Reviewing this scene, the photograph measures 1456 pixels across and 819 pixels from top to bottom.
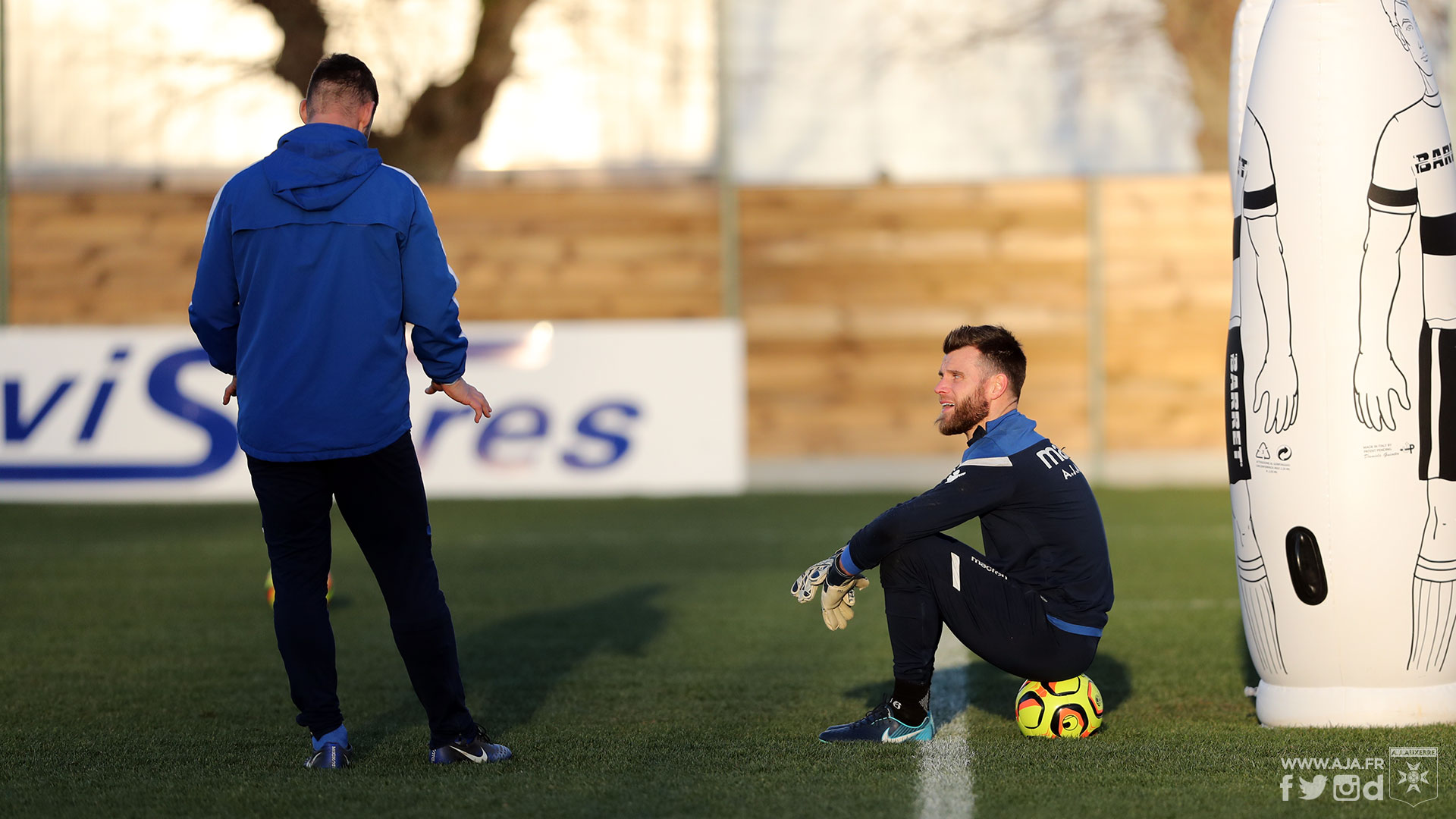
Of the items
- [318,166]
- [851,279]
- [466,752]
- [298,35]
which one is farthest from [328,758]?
[298,35]

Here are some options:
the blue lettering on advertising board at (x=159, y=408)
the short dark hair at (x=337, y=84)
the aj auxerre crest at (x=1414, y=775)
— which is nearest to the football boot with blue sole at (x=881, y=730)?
the aj auxerre crest at (x=1414, y=775)

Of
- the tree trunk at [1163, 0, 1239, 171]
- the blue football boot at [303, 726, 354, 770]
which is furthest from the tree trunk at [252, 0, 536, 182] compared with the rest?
the blue football boot at [303, 726, 354, 770]

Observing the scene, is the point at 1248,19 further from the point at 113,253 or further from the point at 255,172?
the point at 113,253

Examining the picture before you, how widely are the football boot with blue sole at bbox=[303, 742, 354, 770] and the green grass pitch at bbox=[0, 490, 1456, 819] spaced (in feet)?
0.20

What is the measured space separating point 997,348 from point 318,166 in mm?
1924

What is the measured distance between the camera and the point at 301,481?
3.76 m

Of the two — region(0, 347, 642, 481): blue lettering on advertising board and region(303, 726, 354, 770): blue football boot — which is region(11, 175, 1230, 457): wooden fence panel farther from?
region(303, 726, 354, 770): blue football boot

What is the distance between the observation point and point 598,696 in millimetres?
4902

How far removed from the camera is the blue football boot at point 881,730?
13.5ft

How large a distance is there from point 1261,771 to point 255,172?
3.09 m

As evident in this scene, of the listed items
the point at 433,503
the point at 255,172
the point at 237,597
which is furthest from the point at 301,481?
the point at 433,503

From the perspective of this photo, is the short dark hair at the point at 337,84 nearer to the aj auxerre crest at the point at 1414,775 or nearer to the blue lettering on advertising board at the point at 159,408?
the aj auxerre crest at the point at 1414,775

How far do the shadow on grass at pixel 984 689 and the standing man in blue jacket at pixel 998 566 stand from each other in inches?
20.7

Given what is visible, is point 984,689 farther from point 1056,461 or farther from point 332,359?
point 332,359
